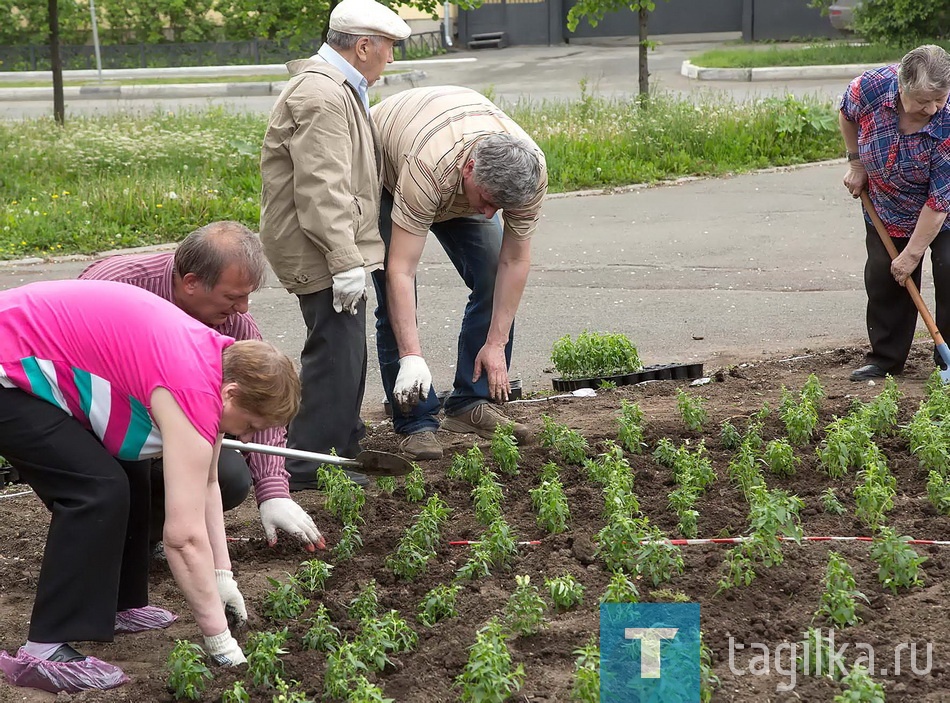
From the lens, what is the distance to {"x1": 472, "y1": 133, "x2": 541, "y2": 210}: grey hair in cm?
464

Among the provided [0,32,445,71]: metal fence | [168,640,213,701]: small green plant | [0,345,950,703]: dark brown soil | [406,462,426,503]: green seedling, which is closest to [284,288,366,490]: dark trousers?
A: [0,345,950,703]: dark brown soil

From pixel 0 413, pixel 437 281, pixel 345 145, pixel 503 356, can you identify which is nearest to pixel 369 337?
pixel 437 281

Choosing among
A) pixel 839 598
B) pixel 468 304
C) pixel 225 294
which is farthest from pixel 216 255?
pixel 839 598

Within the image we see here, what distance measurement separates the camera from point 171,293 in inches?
157

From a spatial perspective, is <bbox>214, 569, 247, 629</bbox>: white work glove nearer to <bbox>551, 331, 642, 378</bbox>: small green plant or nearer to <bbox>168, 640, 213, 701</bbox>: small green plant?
<bbox>168, 640, 213, 701</bbox>: small green plant

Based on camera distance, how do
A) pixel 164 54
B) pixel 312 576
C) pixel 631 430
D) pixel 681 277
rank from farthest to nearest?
pixel 164 54, pixel 681 277, pixel 631 430, pixel 312 576

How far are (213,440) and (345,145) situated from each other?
1987 millimetres

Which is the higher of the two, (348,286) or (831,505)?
(348,286)

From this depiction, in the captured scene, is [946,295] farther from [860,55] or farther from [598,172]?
[860,55]

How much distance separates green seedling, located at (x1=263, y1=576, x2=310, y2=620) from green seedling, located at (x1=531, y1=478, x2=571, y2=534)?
103 centimetres

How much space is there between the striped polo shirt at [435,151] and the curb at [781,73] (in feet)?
53.2

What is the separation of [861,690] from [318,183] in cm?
288

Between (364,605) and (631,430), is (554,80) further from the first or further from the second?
(364,605)

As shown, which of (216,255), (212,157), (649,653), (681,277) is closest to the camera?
(649,653)
